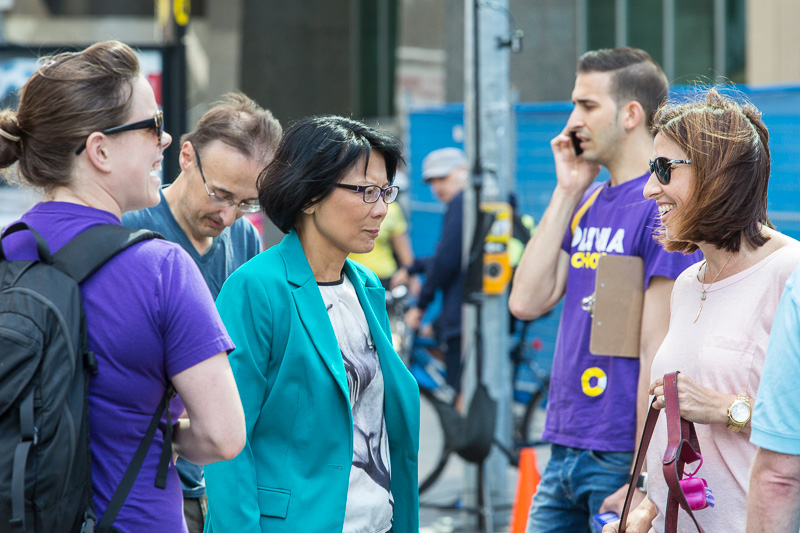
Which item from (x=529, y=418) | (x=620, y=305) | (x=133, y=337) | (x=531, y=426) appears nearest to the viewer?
(x=133, y=337)

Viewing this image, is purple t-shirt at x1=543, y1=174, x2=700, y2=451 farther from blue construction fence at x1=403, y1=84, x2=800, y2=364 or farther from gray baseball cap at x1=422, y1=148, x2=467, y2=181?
gray baseball cap at x1=422, y1=148, x2=467, y2=181

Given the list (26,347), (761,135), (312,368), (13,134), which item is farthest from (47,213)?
(761,135)

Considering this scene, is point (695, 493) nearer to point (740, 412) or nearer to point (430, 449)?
point (740, 412)

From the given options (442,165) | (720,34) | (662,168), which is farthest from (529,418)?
(720,34)

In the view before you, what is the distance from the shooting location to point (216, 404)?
2.03m

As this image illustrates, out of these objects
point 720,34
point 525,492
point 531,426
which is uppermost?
point 720,34

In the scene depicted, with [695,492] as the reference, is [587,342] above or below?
above

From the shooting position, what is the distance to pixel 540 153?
7629mm

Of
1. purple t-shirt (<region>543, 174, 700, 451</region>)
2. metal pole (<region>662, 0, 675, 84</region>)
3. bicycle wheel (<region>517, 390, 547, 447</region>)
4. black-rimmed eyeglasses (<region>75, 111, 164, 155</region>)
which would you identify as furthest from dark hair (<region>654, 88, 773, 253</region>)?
metal pole (<region>662, 0, 675, 84</region>)

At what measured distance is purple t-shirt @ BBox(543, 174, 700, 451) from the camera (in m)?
3.13

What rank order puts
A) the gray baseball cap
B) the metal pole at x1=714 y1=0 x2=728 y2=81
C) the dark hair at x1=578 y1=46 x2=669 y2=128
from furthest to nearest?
1. the metal pole at x1=714 y1=0 x2=728 y2=81
2. the gray baseball cap
3. the dark hair at x1=578 y1=46 x2=669 y2=128

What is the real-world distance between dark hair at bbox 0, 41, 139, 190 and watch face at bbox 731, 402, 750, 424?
5.34ft

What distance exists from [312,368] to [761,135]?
4.41ft

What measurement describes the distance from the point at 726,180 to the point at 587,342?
3.39 ft
